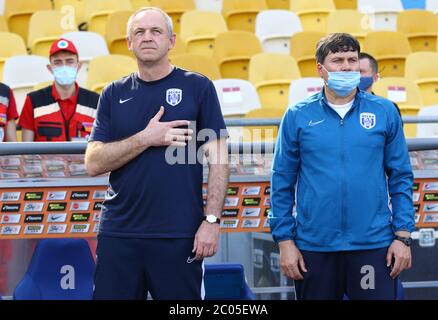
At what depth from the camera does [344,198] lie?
3961 mm

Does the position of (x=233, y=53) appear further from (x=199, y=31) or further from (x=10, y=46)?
(x=10, y=46)

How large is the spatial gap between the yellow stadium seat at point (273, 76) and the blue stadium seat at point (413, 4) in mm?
3329

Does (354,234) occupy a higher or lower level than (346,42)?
lower

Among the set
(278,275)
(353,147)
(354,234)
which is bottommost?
(278,275)

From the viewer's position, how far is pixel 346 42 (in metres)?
4.10

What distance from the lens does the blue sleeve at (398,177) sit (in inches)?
157

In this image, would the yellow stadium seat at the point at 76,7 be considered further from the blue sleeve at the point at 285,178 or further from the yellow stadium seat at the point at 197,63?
the blue sleeve at the point at 285,178

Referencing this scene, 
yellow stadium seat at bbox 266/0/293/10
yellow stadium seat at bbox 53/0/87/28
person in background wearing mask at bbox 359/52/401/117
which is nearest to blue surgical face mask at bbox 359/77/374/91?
person in background wearing mask at bbox 359/52/401/117

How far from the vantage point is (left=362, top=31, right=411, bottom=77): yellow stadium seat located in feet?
31.8

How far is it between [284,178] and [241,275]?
3.58 ft

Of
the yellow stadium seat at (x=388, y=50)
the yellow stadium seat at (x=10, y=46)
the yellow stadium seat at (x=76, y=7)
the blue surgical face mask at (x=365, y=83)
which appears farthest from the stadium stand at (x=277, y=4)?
the blue surgical face mask at (x=365, y=83)

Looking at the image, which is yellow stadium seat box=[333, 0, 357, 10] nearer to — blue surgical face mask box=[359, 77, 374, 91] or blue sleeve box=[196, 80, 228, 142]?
blue surgical face mask box=[359, 77, 374, 91]

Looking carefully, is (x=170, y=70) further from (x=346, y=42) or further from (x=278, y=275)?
(x=278, y=275)

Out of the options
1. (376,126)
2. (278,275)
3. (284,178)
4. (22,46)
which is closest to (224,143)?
(284,178)
